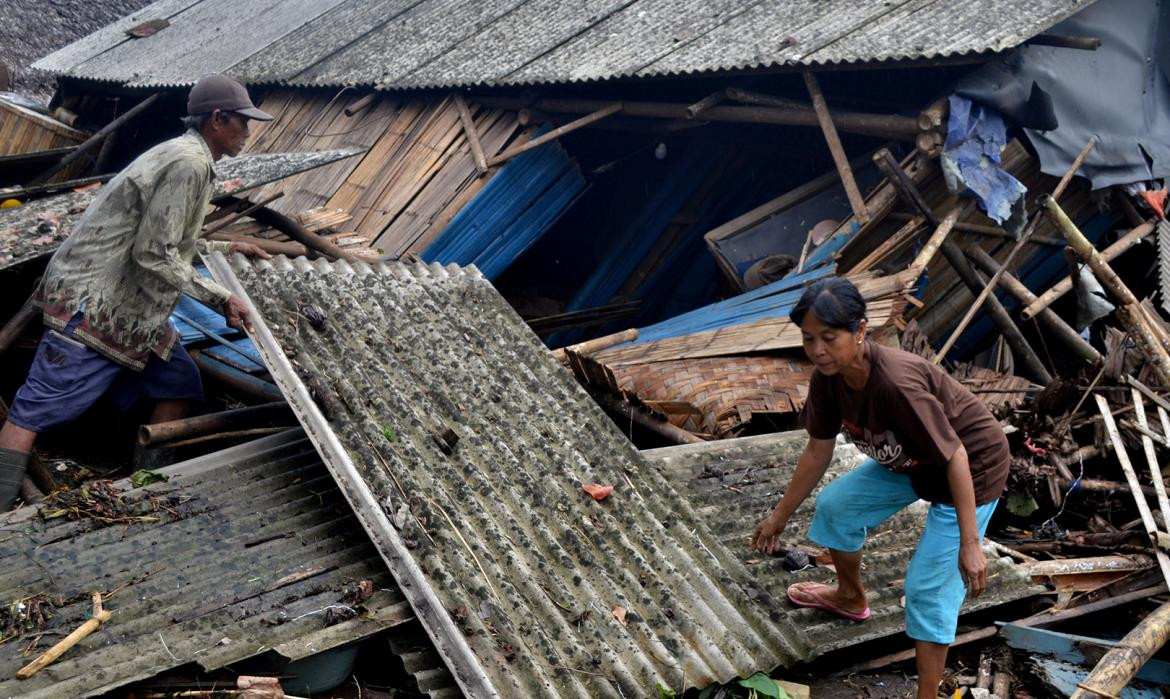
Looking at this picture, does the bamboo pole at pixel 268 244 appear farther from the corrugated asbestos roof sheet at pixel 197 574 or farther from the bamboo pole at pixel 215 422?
the corrugated asbestos roof sheet at pixel 197 574

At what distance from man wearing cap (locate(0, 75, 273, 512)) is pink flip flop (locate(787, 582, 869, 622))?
2.52 meters

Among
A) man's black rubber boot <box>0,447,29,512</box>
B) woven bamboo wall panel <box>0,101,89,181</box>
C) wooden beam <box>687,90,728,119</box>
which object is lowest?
wooden beam <box>687,90,728,119</box>

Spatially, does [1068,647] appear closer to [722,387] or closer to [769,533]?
[769,533]

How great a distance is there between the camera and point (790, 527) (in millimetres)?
4512

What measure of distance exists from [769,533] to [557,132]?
617cm

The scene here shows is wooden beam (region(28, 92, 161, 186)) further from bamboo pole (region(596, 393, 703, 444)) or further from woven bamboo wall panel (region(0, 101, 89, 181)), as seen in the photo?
bamboo pole (region(596, 393, 703, 444))

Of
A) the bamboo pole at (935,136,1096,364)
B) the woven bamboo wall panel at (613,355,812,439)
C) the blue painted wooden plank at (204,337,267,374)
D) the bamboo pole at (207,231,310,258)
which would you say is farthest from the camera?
the bamboo pole at (935,136,1096,364)

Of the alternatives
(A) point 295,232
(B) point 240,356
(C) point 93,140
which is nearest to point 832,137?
(A) point 295,232

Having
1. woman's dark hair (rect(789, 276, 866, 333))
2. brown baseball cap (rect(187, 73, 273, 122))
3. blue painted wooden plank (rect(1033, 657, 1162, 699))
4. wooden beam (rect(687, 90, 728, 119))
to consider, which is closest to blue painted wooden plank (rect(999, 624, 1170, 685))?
blue painted wooden plank (rect(1033, 657, 1162, 699))

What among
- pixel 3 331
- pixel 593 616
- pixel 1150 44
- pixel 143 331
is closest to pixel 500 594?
pixel 593 616

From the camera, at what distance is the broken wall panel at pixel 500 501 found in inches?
132

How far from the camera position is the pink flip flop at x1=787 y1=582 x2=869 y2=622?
12.9ft

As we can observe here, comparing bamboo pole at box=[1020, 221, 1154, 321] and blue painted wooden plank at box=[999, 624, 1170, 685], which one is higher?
blue painted wooden plank at box=[999, 624, 1170, 685]

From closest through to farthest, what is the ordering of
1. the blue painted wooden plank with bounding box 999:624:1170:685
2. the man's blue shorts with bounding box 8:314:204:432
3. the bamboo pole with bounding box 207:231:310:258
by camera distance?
the blue painted wooden plank with bounding box 999:624:1170:685, the man's blue shorts with bounding box 8:314:204:432, the bamboo pole with bounding box 207:231:310:258
